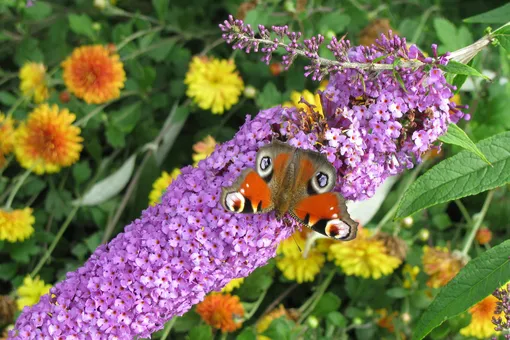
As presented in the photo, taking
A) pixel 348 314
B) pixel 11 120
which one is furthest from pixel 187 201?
pixel 11 120

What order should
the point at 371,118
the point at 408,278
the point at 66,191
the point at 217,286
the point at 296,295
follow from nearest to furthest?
the point at 371,118 → the point at 217,286 → the point at 408,278 → the point at 296,295 → the point at 66,191

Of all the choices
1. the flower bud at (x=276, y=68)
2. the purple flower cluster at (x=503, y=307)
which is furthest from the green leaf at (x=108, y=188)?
the purple flower cluster at (x=503, y=307)

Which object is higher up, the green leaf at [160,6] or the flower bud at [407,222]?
the green leaf at [160,6]

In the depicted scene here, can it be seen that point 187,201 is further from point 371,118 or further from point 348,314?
point 348,314

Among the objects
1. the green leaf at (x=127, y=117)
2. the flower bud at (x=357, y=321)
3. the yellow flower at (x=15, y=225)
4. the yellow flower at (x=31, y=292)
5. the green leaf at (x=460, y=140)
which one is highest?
the green leaf at (x=460, y=140)

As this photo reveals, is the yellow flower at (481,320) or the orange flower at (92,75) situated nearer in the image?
the yellow flower at (481,320)

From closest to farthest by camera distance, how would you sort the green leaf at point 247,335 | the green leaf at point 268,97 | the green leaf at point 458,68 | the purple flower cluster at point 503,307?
the green leaf at point 458,68, the purple flower cluster at point 503,307, the green leaf at point 247,335, the green leaf at point 268,97

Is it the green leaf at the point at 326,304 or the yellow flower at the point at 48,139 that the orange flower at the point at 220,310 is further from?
the yellow flower at the point at 48,139

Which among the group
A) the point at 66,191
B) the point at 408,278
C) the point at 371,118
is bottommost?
the point at 408,278

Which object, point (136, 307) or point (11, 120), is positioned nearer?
point (136, 307)
